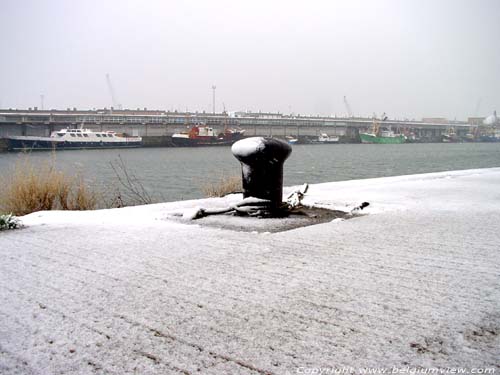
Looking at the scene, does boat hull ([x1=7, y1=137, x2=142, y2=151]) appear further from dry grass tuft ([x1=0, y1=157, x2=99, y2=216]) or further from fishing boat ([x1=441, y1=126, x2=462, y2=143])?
fishing boat ([x1=441, y1=126, x2=462, y2=143])

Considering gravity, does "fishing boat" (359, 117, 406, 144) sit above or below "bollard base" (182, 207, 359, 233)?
above

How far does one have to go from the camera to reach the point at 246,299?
→ 2045 millimetres

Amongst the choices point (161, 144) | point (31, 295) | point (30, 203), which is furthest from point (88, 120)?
point (31, 295)

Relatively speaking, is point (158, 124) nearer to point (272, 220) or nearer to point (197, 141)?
point (197, 141)

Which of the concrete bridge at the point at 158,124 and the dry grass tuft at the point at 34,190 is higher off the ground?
the concrete bridge at the point at 158,124

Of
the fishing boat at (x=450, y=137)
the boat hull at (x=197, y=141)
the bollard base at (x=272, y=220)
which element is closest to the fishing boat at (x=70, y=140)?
the boat hull at (x=197, y=141)

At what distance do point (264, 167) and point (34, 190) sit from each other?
10.0 ft

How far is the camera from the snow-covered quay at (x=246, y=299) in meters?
1.54

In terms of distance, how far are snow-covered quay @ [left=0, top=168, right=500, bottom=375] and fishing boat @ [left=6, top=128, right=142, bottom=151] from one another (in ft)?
140

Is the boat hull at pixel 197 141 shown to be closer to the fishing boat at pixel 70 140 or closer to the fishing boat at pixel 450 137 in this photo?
the fishing boat at pixel 70 140

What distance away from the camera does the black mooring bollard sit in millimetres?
4173

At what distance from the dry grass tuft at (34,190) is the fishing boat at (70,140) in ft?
128

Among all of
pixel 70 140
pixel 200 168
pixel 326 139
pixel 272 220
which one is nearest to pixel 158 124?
pixel 70 140

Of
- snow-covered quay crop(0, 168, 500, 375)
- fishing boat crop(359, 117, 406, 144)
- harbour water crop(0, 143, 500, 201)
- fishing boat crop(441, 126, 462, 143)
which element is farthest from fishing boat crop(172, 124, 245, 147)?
fishing boat crop(441, 126, 462, 143)
